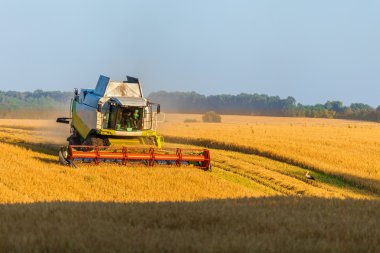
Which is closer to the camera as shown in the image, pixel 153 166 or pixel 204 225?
pixel 204 225

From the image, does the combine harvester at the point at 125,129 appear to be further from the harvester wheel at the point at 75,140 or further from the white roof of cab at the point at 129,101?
the harvester wheel at the point at 75,140

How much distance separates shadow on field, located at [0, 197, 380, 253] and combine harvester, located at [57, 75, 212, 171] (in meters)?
11.6

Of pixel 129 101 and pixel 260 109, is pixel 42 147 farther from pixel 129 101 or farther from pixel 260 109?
pixel 260 109

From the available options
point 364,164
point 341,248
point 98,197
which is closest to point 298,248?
point 341,248

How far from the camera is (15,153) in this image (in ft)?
78.6

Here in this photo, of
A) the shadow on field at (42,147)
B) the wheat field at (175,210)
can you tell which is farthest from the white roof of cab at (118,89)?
the shadow on field at (42,147)

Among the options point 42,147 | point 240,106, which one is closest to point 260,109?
point 240,106

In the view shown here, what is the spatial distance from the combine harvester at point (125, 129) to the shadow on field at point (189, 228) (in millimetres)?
11649

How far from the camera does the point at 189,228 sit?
809cm

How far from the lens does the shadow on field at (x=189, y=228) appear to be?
6.76 m

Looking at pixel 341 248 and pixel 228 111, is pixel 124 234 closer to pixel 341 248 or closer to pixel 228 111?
pixel 341 248

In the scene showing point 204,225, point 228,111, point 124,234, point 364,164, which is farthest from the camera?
point 228,111

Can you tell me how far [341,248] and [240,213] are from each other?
97.6 inches

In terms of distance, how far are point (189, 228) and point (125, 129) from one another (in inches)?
620
